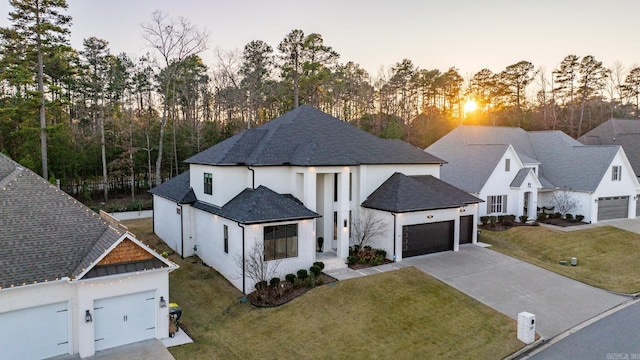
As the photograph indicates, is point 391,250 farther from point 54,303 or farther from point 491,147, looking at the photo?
point 491,147

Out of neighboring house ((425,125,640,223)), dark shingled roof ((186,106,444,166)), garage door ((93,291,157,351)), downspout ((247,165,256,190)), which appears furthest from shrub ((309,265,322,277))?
neighboring house ((425,125,640,223))

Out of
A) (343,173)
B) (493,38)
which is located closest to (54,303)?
(343,173)

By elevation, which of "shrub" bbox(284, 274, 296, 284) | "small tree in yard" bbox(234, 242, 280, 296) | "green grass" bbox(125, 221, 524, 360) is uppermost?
"small tree in yard" bbox(234, 242, 280, 296)

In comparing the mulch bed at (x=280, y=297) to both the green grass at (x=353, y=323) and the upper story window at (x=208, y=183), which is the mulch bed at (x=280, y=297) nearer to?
the green grass at (x=353, y=323)

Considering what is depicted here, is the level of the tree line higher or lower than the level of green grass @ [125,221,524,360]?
higher

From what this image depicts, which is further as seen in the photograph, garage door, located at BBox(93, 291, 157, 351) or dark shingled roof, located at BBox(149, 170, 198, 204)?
dark shingled roof, located at BBox(149, 170, 198, 204)

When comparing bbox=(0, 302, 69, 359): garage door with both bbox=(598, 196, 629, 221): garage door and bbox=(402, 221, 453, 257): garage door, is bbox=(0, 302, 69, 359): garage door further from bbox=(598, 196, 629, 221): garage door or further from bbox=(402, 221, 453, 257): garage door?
bbox=(598, 196, 629, 221): garage door
